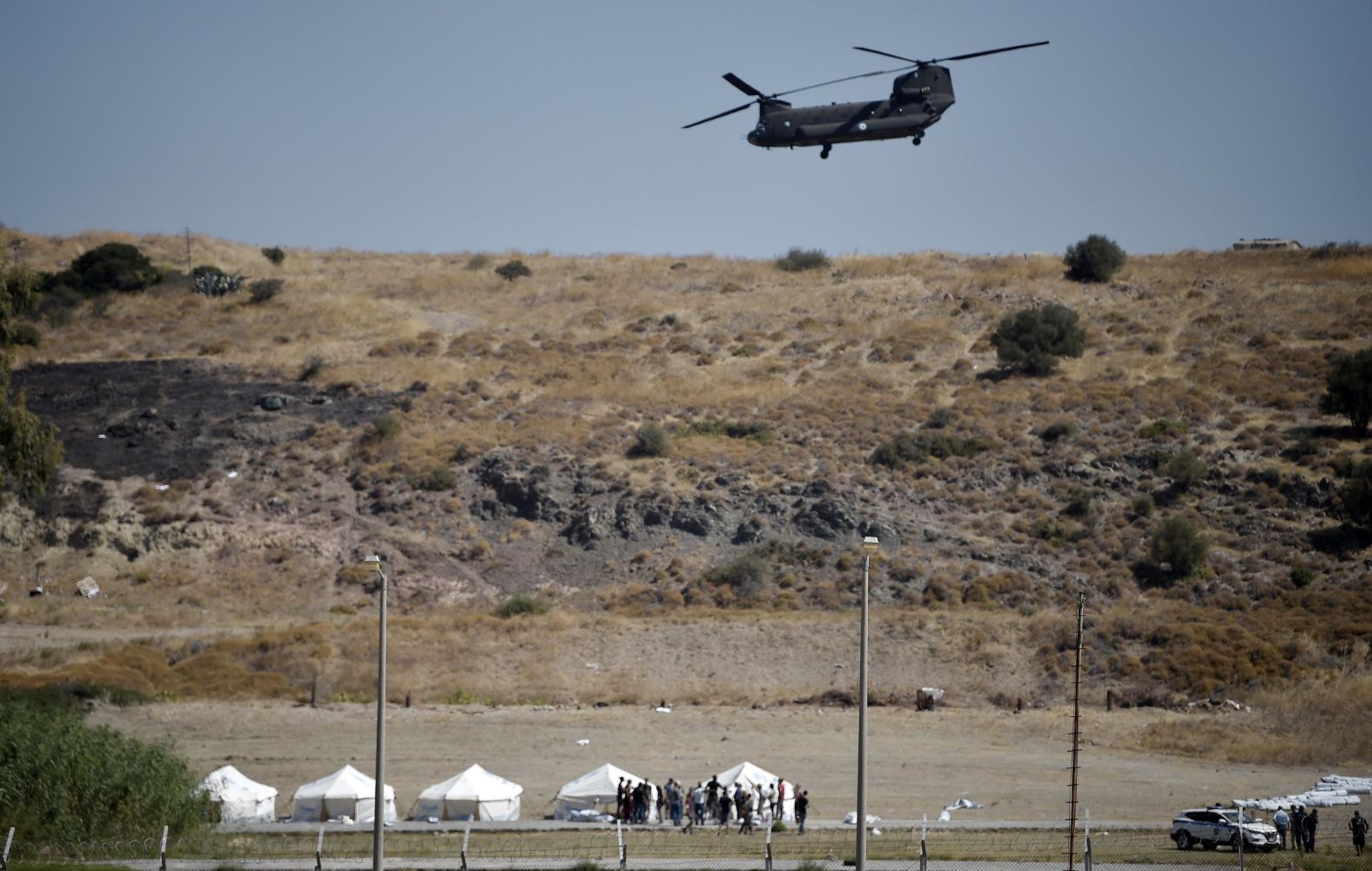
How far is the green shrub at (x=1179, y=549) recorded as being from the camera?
62.3 m

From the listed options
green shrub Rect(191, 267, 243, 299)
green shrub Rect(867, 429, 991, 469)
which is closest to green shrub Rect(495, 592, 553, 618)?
green shrub Rect(867, 429, 991, 469)

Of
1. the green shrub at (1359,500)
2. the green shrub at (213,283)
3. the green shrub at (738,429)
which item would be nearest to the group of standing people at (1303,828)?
the green shrub at (1359,500)

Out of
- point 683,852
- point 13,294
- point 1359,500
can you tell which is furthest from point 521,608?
point 1359,500

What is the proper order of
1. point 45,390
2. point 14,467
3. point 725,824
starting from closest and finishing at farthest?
point 725,824
point 14,467
point 45,390

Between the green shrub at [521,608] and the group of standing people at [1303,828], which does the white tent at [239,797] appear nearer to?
the group of standing people at [1303,828]

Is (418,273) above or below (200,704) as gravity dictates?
above

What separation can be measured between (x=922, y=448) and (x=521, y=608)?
81.8 feet

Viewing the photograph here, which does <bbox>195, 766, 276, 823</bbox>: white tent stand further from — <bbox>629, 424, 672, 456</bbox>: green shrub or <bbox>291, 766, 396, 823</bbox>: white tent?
<bbox>629, 424, 672, 456</bbox>: green shrub

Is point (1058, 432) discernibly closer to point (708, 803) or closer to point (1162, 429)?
point (1162, 429)

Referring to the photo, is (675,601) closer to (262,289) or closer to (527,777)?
(527,777)

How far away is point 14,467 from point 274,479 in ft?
123

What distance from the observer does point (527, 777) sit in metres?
39.5

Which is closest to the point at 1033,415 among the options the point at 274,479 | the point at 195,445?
the point at 274,479

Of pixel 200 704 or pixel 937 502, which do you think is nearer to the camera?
pixel 200 704
